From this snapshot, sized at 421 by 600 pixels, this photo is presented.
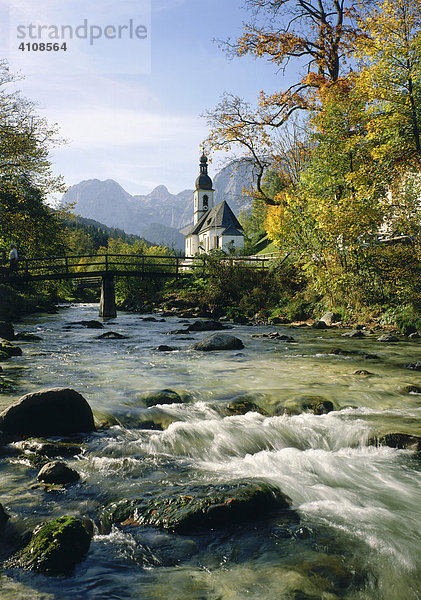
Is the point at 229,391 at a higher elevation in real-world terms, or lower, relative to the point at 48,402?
lower

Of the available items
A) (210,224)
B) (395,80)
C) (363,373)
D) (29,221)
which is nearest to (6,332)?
(363,373)

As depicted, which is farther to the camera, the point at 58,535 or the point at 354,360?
the point at 354,360

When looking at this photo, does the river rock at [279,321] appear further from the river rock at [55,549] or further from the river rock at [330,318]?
the river rock at [55,549]

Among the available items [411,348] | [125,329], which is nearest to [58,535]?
[411,348]

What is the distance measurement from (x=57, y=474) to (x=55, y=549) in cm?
125

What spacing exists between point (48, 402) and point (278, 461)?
10.0ft

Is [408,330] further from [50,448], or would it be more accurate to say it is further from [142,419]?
[50,448]

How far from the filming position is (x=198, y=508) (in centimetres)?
364

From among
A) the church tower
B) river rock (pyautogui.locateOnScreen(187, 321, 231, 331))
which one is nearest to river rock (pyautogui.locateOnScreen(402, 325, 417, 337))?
river rock (pyautogui.locateOnScreen(187, 321, 231, 331))

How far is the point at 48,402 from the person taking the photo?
5633 millimetres

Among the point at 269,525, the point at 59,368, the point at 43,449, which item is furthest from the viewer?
the point at 59,368

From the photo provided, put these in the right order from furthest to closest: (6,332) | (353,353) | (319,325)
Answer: (319,325)
(6,332)
(353,353)

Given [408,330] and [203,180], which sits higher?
[203,180]

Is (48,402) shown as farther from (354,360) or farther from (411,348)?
(411,348)
